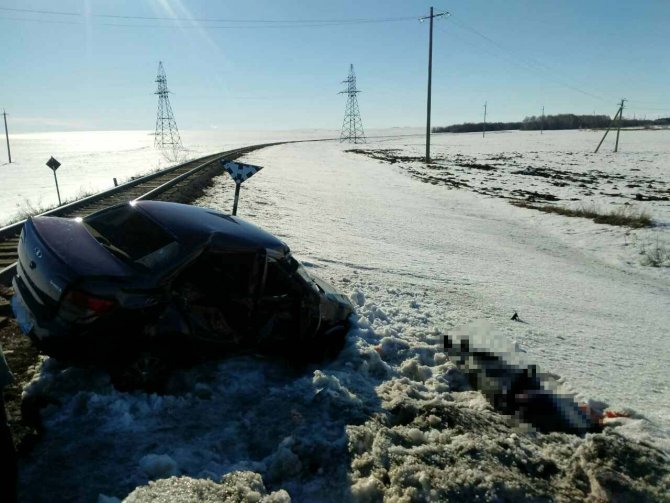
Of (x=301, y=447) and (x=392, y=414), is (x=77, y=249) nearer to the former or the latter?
(x=301, y=447)

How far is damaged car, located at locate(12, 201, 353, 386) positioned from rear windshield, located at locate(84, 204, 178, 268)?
0.04ft

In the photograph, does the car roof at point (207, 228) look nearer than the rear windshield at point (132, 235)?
No

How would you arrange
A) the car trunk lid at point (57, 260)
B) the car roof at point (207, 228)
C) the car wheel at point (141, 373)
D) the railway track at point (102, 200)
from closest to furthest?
the car trunk lid at point (57, 260) < the car wheel at point (141, 373) < the car roof at point (207, 228) < the railway track at point (102, 200)

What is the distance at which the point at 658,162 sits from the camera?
43406 millimetres

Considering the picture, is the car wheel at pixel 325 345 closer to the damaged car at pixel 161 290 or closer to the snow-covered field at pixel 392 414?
the damaged car at pixel 161 290

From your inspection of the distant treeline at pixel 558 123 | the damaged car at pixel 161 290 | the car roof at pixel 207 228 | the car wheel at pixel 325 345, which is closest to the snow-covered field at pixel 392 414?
the car wheel at pixel 325 345

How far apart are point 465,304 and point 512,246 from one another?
21.0 ft

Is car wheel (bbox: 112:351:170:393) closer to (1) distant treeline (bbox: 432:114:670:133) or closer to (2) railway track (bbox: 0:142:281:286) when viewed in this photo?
(2) railway track (bbox: 0:142:281:286)

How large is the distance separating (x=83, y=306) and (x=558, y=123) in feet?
556

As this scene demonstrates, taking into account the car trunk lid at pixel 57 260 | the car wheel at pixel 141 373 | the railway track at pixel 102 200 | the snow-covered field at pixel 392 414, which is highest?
the car trunk lid at pixel 57 260

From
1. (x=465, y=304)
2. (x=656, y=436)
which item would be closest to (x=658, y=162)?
(x=465, y=304)

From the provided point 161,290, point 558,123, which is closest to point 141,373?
point 161,290

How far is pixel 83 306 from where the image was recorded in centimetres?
332

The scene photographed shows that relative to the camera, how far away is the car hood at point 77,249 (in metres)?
3.52
